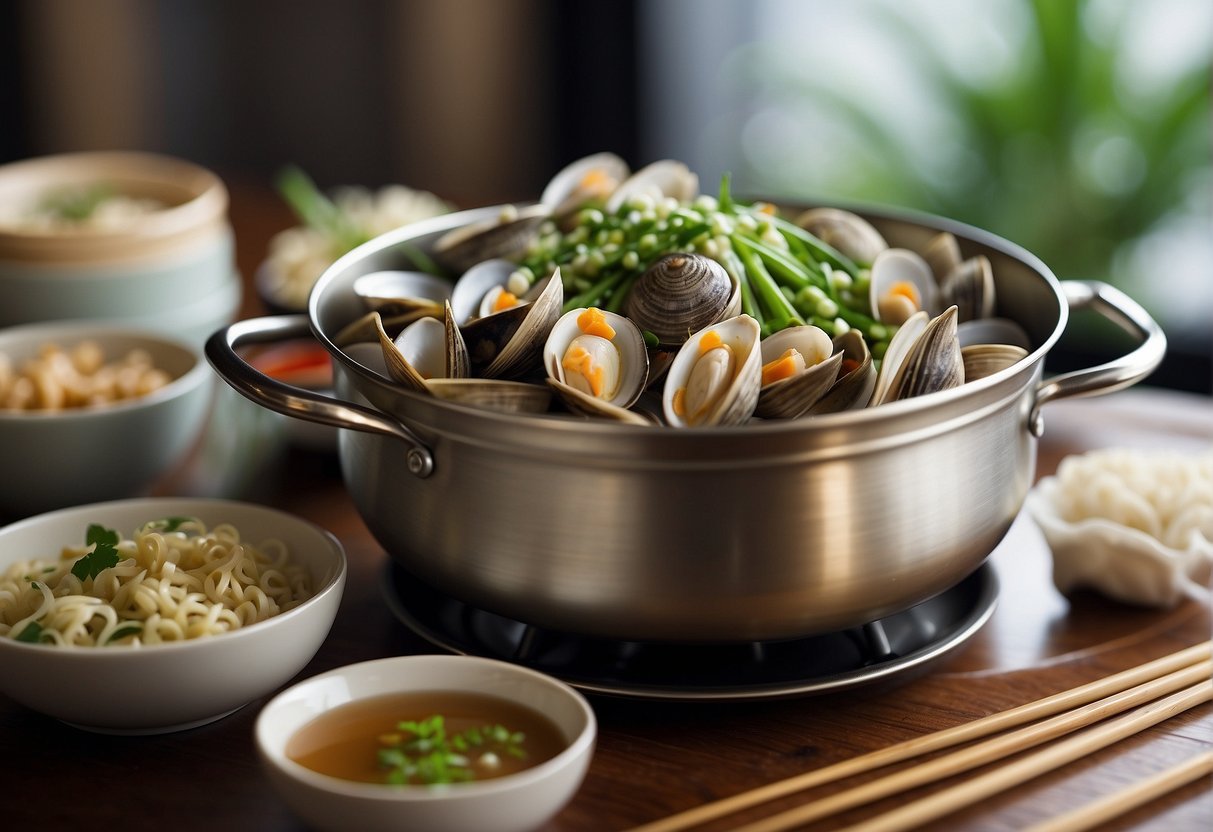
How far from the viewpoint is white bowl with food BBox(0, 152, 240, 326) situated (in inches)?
79.0

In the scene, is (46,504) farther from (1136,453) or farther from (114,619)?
(1136,453)

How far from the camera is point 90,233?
1994 mm

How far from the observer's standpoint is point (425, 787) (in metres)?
0.97

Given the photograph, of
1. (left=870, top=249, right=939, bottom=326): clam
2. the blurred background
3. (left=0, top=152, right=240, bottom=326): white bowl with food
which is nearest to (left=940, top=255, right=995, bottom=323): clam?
(left=870, top=249, right=939, bottom=326): clam

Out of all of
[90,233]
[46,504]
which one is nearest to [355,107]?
[90,233]

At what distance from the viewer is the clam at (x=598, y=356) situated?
1.19 m

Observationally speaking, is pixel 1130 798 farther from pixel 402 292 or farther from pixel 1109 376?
pixel 402 292

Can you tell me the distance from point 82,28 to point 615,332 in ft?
14.1

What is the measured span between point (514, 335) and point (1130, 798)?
2.24 feet

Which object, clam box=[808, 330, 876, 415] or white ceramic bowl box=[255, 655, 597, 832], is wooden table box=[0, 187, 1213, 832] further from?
clam box=[808, 330, 876, 415]

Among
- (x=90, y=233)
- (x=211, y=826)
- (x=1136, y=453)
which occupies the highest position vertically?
(x=90, y=233)

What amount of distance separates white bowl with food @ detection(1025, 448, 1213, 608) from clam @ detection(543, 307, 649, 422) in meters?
0.54

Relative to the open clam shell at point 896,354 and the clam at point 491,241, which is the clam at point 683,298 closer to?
the open clam shell at point 896,354

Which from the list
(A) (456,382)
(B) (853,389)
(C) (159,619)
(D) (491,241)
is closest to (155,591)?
(C) (159,619)
